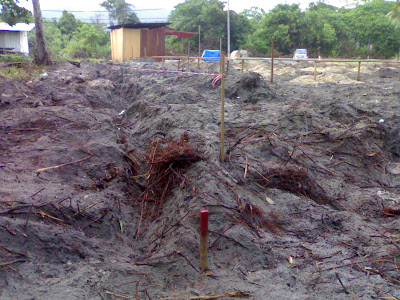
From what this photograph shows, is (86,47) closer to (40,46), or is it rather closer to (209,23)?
(209,23)

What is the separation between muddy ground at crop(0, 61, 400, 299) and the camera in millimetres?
3172

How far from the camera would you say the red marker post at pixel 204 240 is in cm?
321

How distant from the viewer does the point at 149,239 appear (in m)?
4.23

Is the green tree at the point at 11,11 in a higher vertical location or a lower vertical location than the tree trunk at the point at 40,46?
higher

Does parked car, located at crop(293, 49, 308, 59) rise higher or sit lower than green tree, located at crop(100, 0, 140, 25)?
lower

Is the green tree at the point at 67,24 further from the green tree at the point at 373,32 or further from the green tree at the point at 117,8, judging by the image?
the green tree at the point at 373,32

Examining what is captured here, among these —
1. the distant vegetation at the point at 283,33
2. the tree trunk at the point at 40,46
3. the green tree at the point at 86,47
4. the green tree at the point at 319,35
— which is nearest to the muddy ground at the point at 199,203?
the tree trunk at the point at 40,46

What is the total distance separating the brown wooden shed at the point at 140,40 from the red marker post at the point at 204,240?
28.5 m

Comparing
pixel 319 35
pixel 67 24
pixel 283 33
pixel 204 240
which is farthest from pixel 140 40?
pixel 204 240

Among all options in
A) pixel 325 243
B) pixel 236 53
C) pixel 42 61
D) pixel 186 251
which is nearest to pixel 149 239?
pixel 186 251

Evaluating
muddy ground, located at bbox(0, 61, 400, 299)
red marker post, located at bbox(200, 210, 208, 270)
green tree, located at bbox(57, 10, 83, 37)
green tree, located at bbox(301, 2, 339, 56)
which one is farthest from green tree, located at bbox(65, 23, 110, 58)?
red marker post, located at bbox(200, 210, 208, 270)

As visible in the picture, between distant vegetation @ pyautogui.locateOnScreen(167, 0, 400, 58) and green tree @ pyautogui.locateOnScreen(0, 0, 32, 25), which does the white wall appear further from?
green tree @ pyautogui.locateOnScreen(0, 0, 32, 25)

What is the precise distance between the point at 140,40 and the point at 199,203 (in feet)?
94.6

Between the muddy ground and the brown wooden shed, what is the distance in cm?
2237
